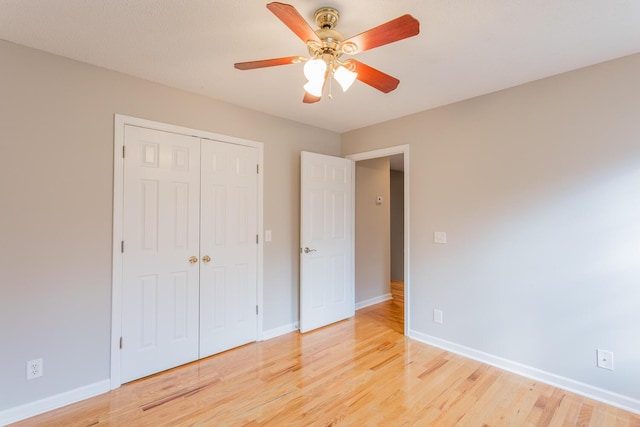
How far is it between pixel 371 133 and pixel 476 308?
7.45ft

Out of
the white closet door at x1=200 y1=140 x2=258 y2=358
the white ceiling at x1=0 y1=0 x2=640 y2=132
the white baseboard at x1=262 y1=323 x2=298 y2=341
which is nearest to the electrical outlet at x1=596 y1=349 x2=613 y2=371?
the white ceiling at x1=0 y1=0 x2=640 y2=132

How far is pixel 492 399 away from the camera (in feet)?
7.20

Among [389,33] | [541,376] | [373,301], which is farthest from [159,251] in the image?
[541,376]

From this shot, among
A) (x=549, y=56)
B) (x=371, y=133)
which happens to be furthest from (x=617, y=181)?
(x=371, y=133)

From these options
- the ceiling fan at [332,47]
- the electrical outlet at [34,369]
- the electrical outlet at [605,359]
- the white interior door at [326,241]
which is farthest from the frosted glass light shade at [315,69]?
the electrical outlet at [605,359]

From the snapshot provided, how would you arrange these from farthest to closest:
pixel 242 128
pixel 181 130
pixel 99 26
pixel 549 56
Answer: pixel 242 128 < pixel 181 130 < pixel 549 56 < pixel 99 26

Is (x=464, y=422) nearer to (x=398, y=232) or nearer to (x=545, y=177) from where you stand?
(x=545, y=177)

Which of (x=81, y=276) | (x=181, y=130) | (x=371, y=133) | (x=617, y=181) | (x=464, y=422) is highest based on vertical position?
(x=371, y=133)

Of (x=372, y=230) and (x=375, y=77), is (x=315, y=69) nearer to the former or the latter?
(x=375, y=77)

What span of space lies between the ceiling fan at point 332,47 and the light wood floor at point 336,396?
6.91 ft

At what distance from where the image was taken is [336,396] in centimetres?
222

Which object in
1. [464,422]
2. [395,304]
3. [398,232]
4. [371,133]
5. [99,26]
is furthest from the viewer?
[398,232]

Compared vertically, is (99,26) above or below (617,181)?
above

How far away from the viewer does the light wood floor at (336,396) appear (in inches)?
77.5
